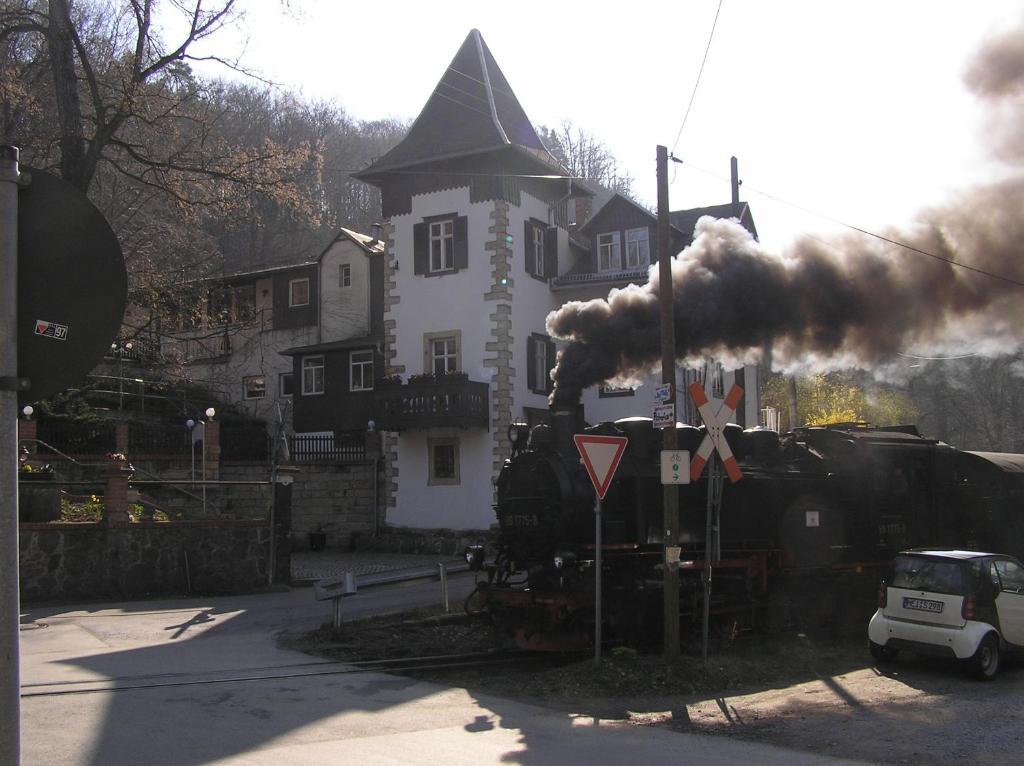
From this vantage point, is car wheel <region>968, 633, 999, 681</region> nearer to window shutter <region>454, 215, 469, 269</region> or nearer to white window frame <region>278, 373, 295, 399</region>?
window shutter <region>454, 215, 469, 269</region>

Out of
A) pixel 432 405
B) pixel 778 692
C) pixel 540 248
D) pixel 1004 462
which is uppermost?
pixel 540 248

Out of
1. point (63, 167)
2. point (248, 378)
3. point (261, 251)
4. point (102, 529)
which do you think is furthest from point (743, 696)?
point (261, 251)

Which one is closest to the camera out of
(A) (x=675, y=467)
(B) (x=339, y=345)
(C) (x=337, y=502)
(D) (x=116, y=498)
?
(A) (x=675, y=467)

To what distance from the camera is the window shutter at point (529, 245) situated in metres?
29.6

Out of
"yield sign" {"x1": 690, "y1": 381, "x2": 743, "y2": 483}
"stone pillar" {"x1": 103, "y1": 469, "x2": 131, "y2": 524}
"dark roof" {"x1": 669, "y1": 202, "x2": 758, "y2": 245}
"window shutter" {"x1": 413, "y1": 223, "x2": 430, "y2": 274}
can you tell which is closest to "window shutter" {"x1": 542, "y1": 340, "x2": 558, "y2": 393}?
"window shutter" {"x1": 413, "y1": 223, "x2": 430, "y2": 274}

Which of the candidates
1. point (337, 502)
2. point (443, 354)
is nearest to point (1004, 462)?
point (443, 354)

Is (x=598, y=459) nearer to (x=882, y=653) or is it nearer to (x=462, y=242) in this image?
(x=882, y=653)

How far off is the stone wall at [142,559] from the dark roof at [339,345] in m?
14.8

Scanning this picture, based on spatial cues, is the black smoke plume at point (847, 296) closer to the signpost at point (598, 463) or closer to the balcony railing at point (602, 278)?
the signpost at point (598, 463)

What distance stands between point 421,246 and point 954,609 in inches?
861

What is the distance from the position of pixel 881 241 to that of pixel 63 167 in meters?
15.4

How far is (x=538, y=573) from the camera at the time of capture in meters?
11.8

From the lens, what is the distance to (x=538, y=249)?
30609 millimetres

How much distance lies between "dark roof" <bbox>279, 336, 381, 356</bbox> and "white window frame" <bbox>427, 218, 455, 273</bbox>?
4355 mm
